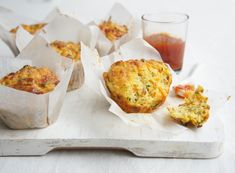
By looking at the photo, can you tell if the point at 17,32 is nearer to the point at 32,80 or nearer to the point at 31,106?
the point at 32,80

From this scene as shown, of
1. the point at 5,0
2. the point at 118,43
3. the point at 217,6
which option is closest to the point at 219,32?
the point at 217,6

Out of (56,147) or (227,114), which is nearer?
(56,147)

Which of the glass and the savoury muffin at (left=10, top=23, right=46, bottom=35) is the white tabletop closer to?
the glass

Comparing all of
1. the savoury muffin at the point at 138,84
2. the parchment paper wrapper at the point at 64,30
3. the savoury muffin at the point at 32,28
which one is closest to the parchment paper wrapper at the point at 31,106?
the savoury muffin at the point at 138,84

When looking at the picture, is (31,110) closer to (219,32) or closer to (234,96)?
(234,96)

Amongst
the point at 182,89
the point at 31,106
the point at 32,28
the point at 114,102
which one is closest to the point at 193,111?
the point at 182,89

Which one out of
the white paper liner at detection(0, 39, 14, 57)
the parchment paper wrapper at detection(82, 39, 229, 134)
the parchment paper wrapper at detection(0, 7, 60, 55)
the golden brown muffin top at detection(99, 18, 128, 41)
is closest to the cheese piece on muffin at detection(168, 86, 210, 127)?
the parchment paper wrapper at detection(82, 39, 229, 134)

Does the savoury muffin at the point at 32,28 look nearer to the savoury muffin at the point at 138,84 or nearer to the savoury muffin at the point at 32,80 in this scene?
the savoury muffin at the point at 32,80
